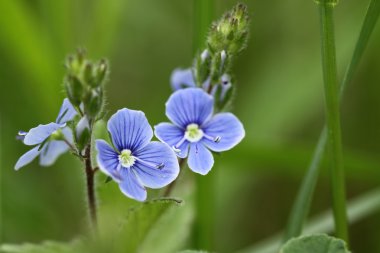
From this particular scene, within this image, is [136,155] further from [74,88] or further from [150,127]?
[74,88]

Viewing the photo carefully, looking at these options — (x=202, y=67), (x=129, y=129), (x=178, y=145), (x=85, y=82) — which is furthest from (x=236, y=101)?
(x=85, y=82)

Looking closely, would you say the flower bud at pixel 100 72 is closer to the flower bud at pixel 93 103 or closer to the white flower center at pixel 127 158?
the flower bud at pixel 93 103

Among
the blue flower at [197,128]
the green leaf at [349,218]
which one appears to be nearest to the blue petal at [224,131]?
the blue flower at [197,128]

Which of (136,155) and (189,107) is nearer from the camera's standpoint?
(136,155)

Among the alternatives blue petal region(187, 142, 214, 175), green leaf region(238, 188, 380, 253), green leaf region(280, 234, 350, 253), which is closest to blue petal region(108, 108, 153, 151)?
blue petal region(187, 142, 214, 175)

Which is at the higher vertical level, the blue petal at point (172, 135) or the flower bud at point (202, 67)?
the flower bud at point (202, 67)

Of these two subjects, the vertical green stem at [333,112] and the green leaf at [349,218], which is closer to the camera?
the vertical green stem at [333,112]

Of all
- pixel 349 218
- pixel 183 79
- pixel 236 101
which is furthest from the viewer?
pixel 236 101
